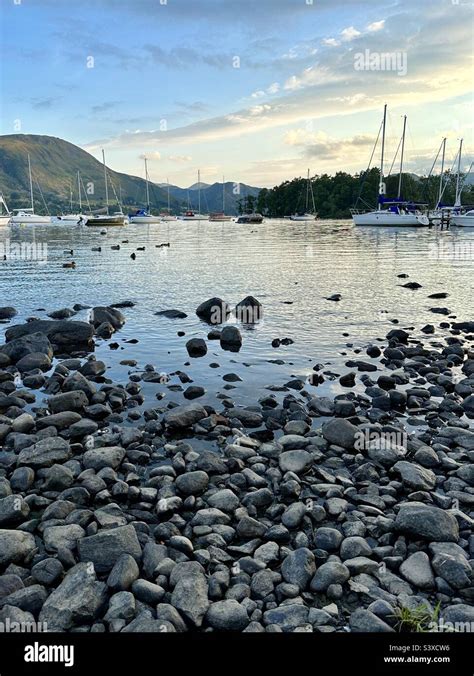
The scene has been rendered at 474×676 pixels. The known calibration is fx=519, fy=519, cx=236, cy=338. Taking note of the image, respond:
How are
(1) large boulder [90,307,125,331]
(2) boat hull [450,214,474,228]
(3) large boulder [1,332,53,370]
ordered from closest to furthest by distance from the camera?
1. (3) large boulder [1,332,53,370]
2. (1) large boulder [90,307,125,331]
3. (2) boat hull [450,214,474,228]

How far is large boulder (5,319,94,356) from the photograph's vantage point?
63.9 feet

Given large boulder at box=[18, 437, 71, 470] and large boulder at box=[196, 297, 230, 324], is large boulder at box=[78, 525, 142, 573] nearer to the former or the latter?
large boulder at box=[18, 437, 71, 470]

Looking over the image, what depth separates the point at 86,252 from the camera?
6391cm

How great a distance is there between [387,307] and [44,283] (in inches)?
937

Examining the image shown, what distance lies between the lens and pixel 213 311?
81.0 ft

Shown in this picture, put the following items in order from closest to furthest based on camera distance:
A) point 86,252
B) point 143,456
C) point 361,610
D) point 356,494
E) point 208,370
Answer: point 361,610 → point 356,494 → point 143,456 → point 208,370 → point 86,252

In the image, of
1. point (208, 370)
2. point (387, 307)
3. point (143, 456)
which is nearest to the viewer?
point (143, 456)

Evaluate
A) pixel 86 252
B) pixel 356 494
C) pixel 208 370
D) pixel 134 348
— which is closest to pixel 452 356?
pixel 208 370

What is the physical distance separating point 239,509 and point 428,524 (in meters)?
2.83

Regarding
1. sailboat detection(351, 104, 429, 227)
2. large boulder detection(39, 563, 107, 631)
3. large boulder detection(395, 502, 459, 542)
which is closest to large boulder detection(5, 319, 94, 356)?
large boulder detection(39, 563, 107, 631)

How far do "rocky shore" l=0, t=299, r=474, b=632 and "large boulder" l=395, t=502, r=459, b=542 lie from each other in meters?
0.02

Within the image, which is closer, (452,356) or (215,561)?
(215,561)

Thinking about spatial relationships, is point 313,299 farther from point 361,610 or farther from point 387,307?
point 361,610

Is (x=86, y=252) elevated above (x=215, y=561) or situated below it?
above
